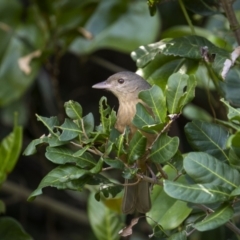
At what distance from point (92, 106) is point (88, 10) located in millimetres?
1088

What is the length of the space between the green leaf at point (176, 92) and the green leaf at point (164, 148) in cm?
8

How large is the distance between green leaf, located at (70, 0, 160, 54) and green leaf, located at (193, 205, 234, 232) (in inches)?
81.0

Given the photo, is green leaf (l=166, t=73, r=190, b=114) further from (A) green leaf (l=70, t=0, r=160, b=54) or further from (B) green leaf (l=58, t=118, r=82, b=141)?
(A) green leaf (l=70, t=0, r=160, b=54)

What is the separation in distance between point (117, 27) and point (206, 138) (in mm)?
2003

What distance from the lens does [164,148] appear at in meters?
1.92

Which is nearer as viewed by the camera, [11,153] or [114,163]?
[114,163]

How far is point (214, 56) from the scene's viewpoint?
2.33 m

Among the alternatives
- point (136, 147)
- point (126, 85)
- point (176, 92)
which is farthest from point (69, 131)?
point (126, 85)

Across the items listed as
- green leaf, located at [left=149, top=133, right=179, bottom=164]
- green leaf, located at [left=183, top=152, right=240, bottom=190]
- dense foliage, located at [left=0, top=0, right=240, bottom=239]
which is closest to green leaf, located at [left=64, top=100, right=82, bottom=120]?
dense foliage, located at [left=0, top=0, right=240, bottom=239]

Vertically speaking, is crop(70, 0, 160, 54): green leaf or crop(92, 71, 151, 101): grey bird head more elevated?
crop(92, 71, 151, 101): grey bird head

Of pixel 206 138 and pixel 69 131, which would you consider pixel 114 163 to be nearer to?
pixel 69 131

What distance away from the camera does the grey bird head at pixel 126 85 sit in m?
2.82

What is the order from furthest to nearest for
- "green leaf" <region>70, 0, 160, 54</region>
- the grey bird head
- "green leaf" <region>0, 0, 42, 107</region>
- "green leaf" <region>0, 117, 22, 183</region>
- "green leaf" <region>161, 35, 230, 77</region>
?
"green leaf" <region>70, 0, 160, 54</region>
"green leaf" <region>0, 0, 42, 107</region>
the grey bird head
"green leaf" <region>0, 117, 22, 183</region>
"green leaf" <region>161, 35, 230, 77</region>

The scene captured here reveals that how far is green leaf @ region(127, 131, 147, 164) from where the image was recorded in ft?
6.30
